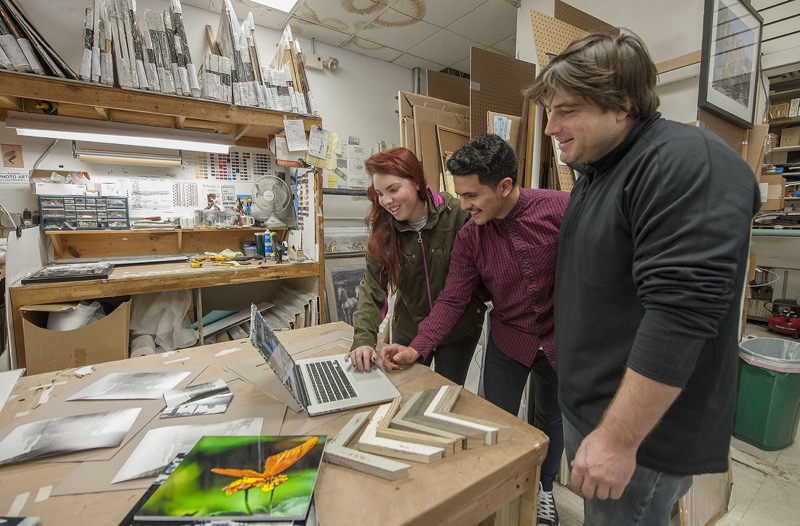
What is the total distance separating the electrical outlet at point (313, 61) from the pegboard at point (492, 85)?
194 centimetres

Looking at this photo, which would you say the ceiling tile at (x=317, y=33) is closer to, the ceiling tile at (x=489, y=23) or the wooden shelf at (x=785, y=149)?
the ceiling tile at (x=489, y=23)

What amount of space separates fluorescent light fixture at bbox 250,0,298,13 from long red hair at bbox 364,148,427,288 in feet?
7.73

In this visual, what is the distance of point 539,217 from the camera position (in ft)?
3.70

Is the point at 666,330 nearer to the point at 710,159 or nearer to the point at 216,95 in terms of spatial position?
the point at 710,159

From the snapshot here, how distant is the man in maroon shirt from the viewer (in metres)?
1.11

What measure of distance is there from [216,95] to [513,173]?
82.3 inches

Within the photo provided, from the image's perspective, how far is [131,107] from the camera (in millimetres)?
2131

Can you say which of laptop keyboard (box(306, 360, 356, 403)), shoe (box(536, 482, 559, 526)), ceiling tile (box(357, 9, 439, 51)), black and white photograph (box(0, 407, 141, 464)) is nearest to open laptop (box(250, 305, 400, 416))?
laptop keyboard (box(306, 360, 356, 403))

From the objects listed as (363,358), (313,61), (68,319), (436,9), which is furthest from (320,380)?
(313,61)

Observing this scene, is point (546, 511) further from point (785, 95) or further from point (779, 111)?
point (785, 95)

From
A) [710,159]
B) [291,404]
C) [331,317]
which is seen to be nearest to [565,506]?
[291,404]

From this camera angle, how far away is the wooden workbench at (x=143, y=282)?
190 centimetres

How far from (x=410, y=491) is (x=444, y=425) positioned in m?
0.19

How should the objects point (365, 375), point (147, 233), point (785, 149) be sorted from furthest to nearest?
point (785, 149) < point (147, 233) < point (365, 375)
